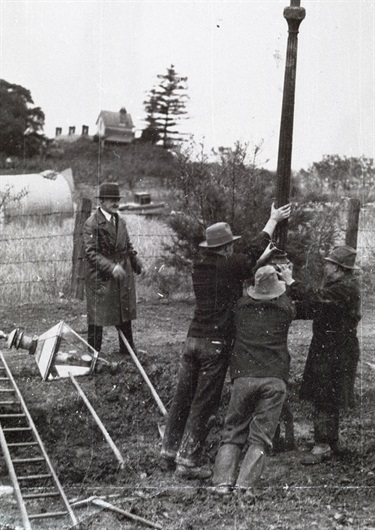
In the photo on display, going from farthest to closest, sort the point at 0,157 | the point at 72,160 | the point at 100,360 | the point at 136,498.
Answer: the point at 72,160
the point at 0,157
the point at 100,360
the point at 136,498

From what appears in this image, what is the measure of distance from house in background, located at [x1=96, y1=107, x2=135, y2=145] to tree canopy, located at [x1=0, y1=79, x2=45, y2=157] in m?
2.55

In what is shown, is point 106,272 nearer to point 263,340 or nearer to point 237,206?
point 263,340

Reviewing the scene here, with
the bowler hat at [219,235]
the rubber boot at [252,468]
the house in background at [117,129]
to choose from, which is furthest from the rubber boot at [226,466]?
the house in background at [117,129]

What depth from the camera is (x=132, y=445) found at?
777cm

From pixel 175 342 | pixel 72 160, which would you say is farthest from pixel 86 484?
pixel 72 160

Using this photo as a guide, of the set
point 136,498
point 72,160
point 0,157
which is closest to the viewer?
point 136,498

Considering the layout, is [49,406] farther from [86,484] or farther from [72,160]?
[72,160]

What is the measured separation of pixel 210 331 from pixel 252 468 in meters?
1.29

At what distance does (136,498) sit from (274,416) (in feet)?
4.32

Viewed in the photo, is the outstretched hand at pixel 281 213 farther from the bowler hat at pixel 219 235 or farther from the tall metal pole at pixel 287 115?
the bowler hat at pixel 219 235

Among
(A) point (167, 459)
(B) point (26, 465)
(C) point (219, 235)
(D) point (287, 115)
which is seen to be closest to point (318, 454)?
(A) point (167, 459)

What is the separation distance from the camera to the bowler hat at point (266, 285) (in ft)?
21.4

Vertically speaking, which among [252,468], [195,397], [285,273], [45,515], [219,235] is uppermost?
[219,235]

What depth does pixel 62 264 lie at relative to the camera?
13.0 metres
